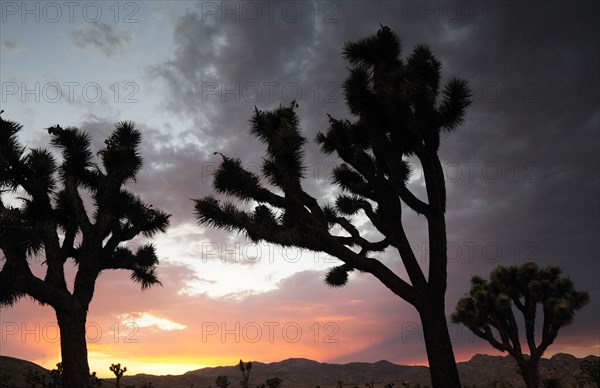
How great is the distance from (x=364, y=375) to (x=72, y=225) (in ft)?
416

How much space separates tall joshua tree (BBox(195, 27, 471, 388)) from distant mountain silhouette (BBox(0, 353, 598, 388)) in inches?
1202

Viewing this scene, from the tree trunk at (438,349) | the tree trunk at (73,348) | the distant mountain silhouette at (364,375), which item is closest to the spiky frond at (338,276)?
the tree trunk at (438,349)

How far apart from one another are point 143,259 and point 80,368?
3.79m

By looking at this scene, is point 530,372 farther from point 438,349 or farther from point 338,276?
point 438,349

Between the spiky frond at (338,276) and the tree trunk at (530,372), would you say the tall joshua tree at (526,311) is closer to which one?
the tree trunk at (530,372)

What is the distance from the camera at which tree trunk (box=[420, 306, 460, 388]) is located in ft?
29.0

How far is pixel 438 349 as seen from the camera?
8.98m

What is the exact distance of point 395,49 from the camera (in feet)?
35.7

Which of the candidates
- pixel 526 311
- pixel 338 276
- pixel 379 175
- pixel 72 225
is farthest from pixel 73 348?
pixel 526 311

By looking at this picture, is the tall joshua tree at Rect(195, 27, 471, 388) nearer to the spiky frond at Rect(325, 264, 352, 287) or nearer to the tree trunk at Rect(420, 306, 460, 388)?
the tree trunk at Rect(420, 306, 460, 388)

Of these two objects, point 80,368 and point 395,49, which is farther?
point 80,368

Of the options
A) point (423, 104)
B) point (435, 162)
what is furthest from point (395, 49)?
point (435, 162)

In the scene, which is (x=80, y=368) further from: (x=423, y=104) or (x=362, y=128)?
(x=423, y=104)

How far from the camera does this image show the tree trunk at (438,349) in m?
8.85
